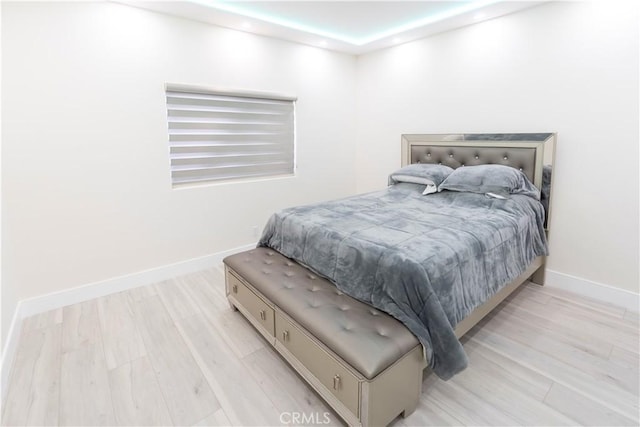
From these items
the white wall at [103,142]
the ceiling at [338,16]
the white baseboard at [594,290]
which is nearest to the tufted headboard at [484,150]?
the white baseboard at [594,290]

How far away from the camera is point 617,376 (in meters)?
1.82

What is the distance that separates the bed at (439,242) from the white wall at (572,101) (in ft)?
0.56

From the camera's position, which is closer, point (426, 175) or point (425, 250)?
point (425, 250)

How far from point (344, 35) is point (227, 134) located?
68.6 inches

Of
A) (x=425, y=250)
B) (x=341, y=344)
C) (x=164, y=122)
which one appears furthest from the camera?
(x=164, y=122)

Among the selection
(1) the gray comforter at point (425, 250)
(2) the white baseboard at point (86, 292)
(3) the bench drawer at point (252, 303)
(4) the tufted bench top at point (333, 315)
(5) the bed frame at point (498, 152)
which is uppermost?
(5) the bed frame at point (498, 152)

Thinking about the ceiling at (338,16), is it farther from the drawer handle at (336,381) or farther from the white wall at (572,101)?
the drawer handle at (336,381)

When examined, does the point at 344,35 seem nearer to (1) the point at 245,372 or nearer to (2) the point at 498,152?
(2) the point at 498,152

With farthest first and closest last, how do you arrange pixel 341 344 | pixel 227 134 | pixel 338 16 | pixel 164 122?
pixel 227 134 → pixel 338 16 → pixel 164 122 → pixel 341 344

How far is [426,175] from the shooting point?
3.21m

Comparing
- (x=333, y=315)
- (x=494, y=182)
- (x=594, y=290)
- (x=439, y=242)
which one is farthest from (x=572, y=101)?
(x=333, y=315)

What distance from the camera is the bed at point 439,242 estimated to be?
Result: 62.9 inches

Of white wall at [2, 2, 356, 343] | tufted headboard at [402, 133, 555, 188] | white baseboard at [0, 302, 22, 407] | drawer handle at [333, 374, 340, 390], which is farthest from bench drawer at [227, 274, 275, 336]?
tufted headboard at [402, 133, 555, 188]

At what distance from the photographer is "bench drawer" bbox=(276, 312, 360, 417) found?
1429 millimetres
